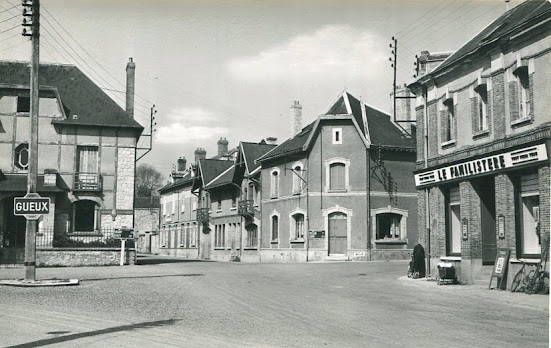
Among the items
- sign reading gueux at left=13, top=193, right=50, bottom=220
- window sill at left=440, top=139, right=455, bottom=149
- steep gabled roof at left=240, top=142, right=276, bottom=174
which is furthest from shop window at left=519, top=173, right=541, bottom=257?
steep gabled roof at left=240, top=142, right=276, bottom=174

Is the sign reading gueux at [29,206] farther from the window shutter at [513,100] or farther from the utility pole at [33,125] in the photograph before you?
the window shutter at [513,100]

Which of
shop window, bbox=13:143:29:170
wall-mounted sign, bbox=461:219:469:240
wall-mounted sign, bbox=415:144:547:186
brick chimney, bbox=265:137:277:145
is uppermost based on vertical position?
brick chimney, bbox=265:137:277:145

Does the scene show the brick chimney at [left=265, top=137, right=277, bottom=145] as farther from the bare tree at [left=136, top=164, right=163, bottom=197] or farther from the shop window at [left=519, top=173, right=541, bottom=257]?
the bare tree at [left=136, top=164, right=163, bottom=197]

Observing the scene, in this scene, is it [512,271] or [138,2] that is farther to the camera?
[512,271]

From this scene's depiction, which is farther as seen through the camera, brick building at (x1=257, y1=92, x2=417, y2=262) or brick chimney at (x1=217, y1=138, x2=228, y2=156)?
brick chimney at (x1=217, y1=138, x2=228, y2=156)

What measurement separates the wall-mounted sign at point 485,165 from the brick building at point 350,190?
12.8m

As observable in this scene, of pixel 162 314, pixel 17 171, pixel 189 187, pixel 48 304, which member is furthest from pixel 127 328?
pixel 189 187

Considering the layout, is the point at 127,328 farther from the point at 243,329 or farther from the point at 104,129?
the point at 104,129

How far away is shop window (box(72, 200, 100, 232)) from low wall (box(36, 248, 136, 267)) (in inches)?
97.7

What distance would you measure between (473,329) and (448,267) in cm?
860

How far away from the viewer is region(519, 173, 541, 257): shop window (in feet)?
49.6

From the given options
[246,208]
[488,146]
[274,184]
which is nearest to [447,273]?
[488,146]

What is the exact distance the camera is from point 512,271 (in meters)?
15.5

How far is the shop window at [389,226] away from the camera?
33.8 metres
